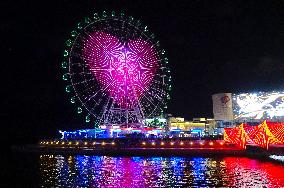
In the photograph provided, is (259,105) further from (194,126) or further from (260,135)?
(260,135)

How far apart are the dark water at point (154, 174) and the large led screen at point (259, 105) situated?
208ft

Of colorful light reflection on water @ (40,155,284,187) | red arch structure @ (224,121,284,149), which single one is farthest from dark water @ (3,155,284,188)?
red arch structure @ (224,121,284,149)

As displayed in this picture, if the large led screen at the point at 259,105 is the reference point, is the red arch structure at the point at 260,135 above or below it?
below

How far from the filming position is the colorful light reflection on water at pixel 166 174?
41.5m

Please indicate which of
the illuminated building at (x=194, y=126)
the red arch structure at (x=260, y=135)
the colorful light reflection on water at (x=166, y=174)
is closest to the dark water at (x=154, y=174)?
the colorful light reflection on water at (x=166, y=174)

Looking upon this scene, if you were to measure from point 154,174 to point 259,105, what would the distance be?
3220 inches

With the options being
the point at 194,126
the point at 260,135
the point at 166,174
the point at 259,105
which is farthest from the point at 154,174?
the point at 194,126

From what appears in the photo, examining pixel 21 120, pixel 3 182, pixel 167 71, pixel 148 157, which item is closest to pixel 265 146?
pixel 148 157

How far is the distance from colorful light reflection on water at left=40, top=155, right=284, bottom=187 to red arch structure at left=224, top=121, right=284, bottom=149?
268 inches

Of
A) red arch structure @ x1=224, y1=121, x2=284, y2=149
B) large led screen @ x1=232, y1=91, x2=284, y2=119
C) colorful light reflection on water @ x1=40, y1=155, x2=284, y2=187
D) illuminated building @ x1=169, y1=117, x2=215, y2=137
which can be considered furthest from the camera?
illuminated building @ x1=169, y1=117, x2=215, y2=137

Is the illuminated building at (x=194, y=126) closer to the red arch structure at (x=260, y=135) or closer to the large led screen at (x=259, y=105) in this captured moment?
the large led screen at (x=259, y=105)

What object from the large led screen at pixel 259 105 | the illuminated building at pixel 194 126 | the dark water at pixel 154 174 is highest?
the large led screen at pixel 259 105

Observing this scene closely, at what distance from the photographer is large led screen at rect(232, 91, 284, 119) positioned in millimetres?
121438

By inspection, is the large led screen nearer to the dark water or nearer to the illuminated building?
the illuminated building
